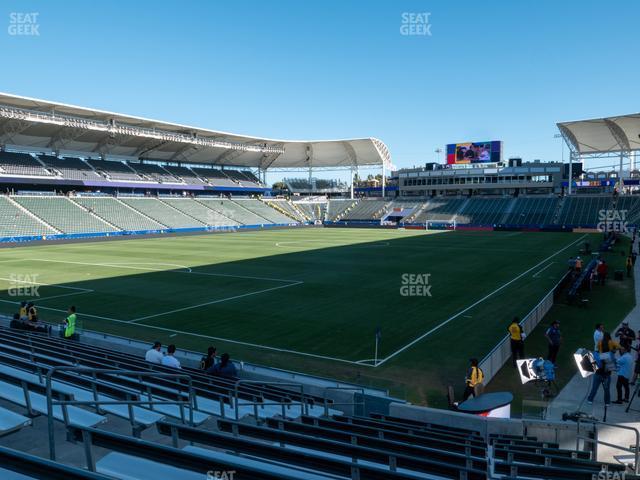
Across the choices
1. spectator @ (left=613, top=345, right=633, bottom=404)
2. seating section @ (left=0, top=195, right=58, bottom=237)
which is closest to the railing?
spectator @ (left=613, top=345, right=633, bottom=404)

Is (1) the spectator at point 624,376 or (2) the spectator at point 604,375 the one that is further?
(1) the spectator at point 624,376

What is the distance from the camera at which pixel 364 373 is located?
13969 mm

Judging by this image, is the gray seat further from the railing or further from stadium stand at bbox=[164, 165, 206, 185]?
stadium stand at bbox=[164, 165, 206, 185]

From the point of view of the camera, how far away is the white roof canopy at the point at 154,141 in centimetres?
5750

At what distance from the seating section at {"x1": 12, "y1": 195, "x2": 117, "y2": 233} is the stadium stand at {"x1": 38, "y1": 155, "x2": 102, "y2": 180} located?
4.43 metres

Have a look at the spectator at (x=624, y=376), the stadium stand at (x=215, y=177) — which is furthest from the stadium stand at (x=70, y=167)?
the spectator at (x=624, y=376)

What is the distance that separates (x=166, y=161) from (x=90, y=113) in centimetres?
2307

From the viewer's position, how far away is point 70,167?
67062 mm

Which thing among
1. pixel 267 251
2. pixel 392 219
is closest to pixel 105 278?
pixel 267 251

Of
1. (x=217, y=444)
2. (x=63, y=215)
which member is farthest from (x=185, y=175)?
(x=217, y=444)

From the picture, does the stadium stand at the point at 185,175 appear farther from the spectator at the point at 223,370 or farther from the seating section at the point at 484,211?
the spectator at the point at 223,370

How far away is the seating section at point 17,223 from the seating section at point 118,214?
28.6ft

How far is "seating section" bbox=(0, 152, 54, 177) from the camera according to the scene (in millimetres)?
58656

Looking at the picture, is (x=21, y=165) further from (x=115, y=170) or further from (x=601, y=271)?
(x=601, y=271)
